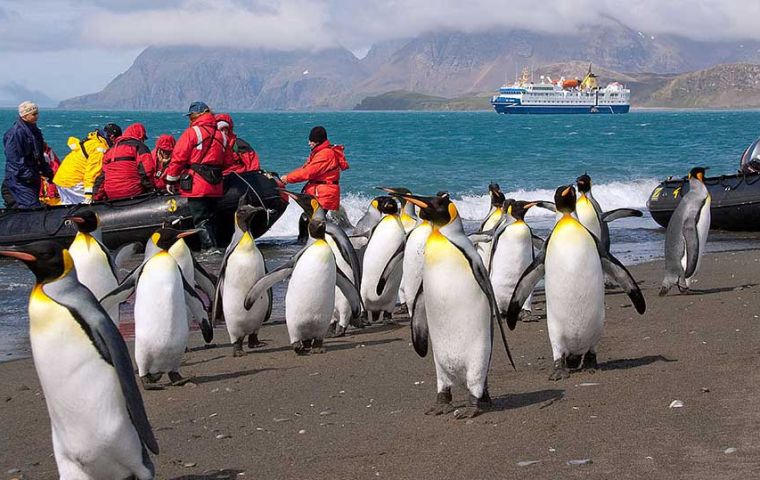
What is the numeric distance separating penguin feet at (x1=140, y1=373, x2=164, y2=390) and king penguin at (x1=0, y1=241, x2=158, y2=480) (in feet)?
7.49

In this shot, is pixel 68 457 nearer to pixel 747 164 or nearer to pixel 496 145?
pixel 747 164

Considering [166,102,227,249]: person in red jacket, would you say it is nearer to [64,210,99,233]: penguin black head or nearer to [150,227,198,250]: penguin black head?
[64,210,99,233]: penguin black head

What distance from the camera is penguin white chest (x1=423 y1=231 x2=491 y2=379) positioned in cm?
577

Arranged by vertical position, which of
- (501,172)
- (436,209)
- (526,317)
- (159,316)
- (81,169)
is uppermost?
(436,209)

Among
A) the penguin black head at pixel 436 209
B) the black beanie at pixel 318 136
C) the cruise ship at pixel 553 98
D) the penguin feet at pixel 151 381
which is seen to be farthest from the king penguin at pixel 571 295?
the cruise ship at pixel 553 98

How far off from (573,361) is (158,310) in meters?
2.58

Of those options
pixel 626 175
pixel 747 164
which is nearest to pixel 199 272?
pixel 747 164

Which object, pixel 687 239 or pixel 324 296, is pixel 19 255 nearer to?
pixel 324 296

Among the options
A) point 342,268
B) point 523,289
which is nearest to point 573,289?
point 523,289

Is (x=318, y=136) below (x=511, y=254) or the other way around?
the other way around

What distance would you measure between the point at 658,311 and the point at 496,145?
1964 inches

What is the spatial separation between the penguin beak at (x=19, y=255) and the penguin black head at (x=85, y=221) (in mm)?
3421

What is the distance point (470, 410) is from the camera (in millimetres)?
5652

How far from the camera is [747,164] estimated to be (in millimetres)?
18250
